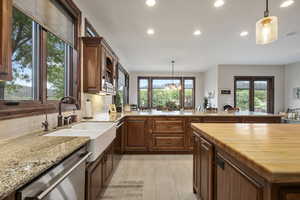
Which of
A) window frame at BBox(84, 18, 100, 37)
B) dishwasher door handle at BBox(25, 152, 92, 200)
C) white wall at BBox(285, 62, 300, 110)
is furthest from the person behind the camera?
white wall at BBox(285, 62, 300, 110)

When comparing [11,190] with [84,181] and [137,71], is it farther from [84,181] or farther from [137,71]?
[137,71]

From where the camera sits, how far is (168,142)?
4168 millimetres

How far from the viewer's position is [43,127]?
1.95 metres

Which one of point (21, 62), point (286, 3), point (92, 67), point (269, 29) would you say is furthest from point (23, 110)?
point (286, 3)

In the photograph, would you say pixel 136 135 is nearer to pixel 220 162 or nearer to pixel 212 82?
pixel 220 162

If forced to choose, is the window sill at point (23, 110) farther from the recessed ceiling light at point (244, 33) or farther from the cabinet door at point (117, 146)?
the recessed ceiling light at point (244, 33)

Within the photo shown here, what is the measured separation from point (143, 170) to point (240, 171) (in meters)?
2.32

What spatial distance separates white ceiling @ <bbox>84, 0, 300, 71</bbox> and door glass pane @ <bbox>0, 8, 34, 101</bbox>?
1.55 m

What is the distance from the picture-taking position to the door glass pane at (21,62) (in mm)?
1612

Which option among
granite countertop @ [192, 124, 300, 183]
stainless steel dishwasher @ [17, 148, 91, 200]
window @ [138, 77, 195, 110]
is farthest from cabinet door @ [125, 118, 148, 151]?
window @ [138, 77, 195, 110]

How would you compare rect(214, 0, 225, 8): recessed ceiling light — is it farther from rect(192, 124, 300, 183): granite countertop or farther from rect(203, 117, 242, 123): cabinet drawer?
rect(192, 124, 300, 183): granite countertop

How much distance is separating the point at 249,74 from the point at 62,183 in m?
9.12

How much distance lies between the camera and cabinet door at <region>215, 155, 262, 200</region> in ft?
3.38

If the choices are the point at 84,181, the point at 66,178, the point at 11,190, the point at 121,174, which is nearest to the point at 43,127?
the point at 84,181
